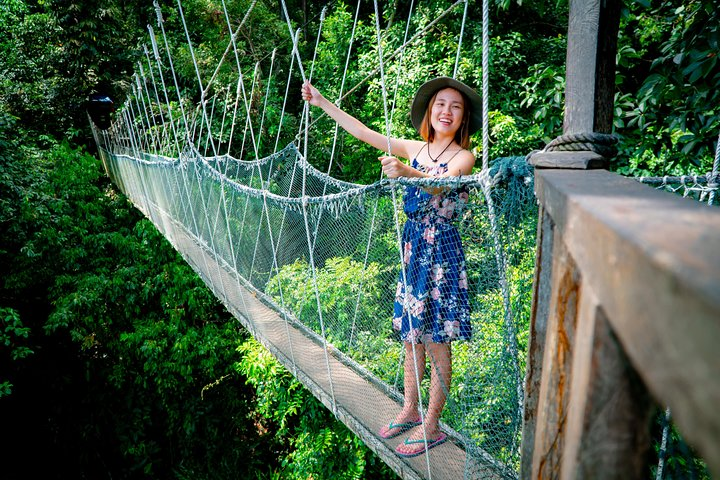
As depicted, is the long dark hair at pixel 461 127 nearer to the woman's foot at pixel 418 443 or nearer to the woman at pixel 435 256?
the woman at pixel 435 256

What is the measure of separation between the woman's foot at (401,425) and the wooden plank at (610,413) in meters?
0.97

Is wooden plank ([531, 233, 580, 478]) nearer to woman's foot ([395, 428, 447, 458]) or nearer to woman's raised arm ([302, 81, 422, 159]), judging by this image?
woman's foot ([395, 428, 447, 458])

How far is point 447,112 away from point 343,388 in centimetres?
82

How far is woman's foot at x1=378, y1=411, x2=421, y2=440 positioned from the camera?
1.14m

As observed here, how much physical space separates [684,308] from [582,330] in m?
0.13

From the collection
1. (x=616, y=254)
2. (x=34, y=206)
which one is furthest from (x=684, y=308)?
(x=34, y=206)

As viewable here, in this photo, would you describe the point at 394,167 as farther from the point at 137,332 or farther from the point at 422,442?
the point at 137,332

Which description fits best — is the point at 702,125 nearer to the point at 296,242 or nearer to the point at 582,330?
the point at 582,330

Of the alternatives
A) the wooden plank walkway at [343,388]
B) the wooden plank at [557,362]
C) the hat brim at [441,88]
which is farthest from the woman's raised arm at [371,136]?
the wooden plank at [557,362]

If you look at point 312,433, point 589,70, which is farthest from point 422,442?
point 312,433

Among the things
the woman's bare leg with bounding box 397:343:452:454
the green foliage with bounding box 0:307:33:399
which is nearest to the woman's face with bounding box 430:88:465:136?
the woman's bare leg with bounding box 397:343:452:454

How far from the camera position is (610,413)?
Answer: 23 cm

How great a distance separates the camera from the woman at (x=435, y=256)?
3.31 ft

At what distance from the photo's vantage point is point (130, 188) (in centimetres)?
544
